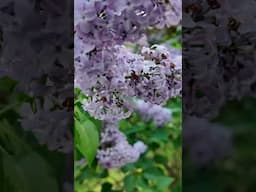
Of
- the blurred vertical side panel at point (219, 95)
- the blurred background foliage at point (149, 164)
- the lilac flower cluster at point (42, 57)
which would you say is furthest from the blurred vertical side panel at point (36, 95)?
the blurred vertical side panel at point (219, 95)

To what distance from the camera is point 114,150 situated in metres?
1.03

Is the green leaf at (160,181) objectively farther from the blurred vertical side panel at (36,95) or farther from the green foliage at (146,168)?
the blurred vertical side panel at (36,95)

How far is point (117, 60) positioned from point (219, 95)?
0.20 m

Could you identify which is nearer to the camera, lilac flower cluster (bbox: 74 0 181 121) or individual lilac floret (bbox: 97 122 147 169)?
lilac flower cluster (bbox: 74 0 181 121)

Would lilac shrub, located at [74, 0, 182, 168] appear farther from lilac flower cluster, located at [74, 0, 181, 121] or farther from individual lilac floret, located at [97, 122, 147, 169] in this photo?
individual lilac floret, located at [97, 122, 147, 169]

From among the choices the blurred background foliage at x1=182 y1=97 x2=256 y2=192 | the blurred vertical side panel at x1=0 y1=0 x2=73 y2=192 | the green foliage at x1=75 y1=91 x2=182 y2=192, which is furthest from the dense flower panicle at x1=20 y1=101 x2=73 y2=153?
the blurred background foliage at x1=182 y1=97 x2=256 y2=192

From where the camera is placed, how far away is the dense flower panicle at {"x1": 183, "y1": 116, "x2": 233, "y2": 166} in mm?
853

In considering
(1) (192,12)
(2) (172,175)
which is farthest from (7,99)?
(2) (172,175)

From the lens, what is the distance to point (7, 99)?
809 millimetres

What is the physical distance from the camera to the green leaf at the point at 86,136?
0.85 m

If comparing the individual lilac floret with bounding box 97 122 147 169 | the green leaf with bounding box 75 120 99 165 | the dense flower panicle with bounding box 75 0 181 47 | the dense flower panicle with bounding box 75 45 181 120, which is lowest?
the individual lilac floret with bounding box 97 122 147 169

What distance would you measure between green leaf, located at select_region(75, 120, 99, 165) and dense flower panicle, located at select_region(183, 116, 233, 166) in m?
0.17

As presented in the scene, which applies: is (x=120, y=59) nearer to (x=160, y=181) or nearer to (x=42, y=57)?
(x=42, y=57)

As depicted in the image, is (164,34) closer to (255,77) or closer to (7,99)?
(255,77)
